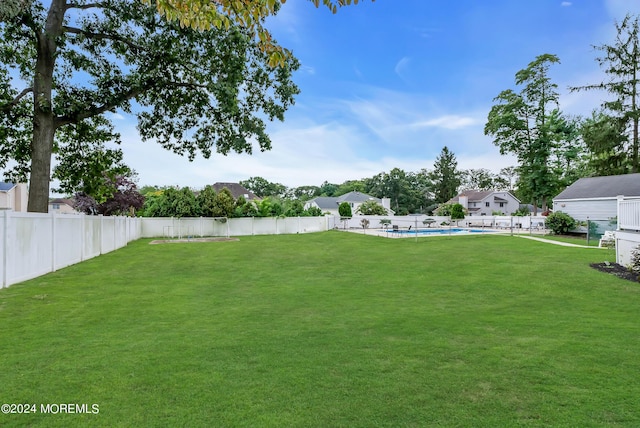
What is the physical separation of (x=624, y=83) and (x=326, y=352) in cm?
3163

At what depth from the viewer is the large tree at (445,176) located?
193 feet

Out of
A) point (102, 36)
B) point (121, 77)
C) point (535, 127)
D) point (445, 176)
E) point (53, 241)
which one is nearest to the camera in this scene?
point (53, 241)

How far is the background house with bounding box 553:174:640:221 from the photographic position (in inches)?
835

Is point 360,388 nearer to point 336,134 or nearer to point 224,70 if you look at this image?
point 224,70

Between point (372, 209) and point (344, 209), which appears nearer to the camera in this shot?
point (344, 209)

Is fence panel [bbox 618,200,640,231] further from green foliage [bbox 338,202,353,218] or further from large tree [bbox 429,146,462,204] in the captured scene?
large tree [bbox 429,146,462,204]

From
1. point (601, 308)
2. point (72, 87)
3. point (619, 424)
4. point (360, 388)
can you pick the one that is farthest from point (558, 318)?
point (72, 87)

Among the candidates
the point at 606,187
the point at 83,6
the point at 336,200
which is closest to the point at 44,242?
the point at 83,6

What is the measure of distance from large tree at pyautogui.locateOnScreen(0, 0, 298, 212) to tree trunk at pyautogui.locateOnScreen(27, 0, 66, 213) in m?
0.03

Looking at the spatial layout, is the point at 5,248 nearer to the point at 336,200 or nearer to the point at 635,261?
the point at 635,261

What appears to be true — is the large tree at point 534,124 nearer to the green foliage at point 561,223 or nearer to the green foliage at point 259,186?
the green foliage at point 561,223

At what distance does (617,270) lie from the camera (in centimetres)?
931

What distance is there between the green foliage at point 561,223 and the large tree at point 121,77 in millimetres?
19252

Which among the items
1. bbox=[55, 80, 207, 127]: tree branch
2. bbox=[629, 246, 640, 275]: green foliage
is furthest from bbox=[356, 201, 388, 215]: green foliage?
bbox=[629, 246, 640, 275]: green foliage
